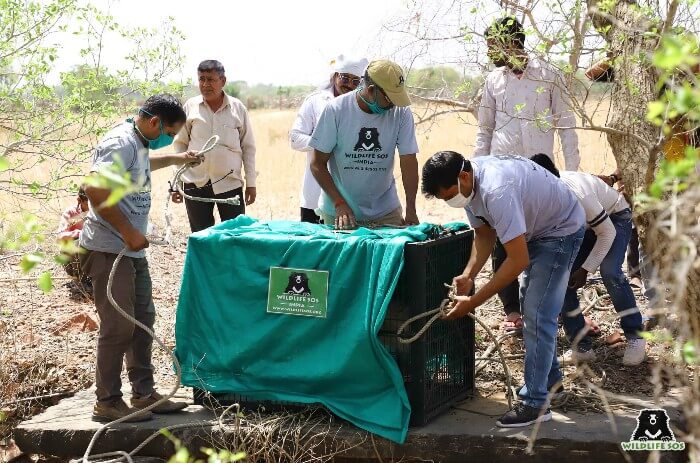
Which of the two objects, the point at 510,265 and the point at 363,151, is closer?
the point at 510,265

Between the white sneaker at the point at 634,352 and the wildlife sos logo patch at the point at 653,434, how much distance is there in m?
0.80

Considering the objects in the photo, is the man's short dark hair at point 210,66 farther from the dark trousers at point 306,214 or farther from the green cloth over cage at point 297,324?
the green cloth over cage at point 297,324

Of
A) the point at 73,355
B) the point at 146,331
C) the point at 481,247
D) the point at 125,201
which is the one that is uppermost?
the point at 125,201

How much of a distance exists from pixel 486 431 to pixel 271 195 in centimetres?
1056

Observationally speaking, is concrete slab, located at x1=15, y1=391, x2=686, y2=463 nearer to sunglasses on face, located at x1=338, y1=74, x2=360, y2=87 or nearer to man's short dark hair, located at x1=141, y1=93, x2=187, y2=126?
man's short dark hair, located at x1=141, y1=93, x2=187, y2=126

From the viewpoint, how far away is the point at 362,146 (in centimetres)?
557

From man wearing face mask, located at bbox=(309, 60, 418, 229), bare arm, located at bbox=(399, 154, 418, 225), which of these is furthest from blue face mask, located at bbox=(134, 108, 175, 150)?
bare arm, located at bbox=(399, 154, 418, 225)

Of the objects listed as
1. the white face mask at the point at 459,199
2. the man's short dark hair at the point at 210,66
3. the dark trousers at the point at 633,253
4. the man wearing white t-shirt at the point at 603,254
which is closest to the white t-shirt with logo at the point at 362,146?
the man wearing white t-shirt at the point at 603,254

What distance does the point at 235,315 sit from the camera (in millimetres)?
5105

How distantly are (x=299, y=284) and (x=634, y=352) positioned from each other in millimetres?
2056

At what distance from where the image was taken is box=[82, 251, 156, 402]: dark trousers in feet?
16.6

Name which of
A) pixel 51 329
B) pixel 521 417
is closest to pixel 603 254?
pixel 521 417

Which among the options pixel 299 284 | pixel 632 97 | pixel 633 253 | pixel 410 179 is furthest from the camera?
pixel 633 253

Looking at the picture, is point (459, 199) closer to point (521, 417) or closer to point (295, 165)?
point (521, 417)
